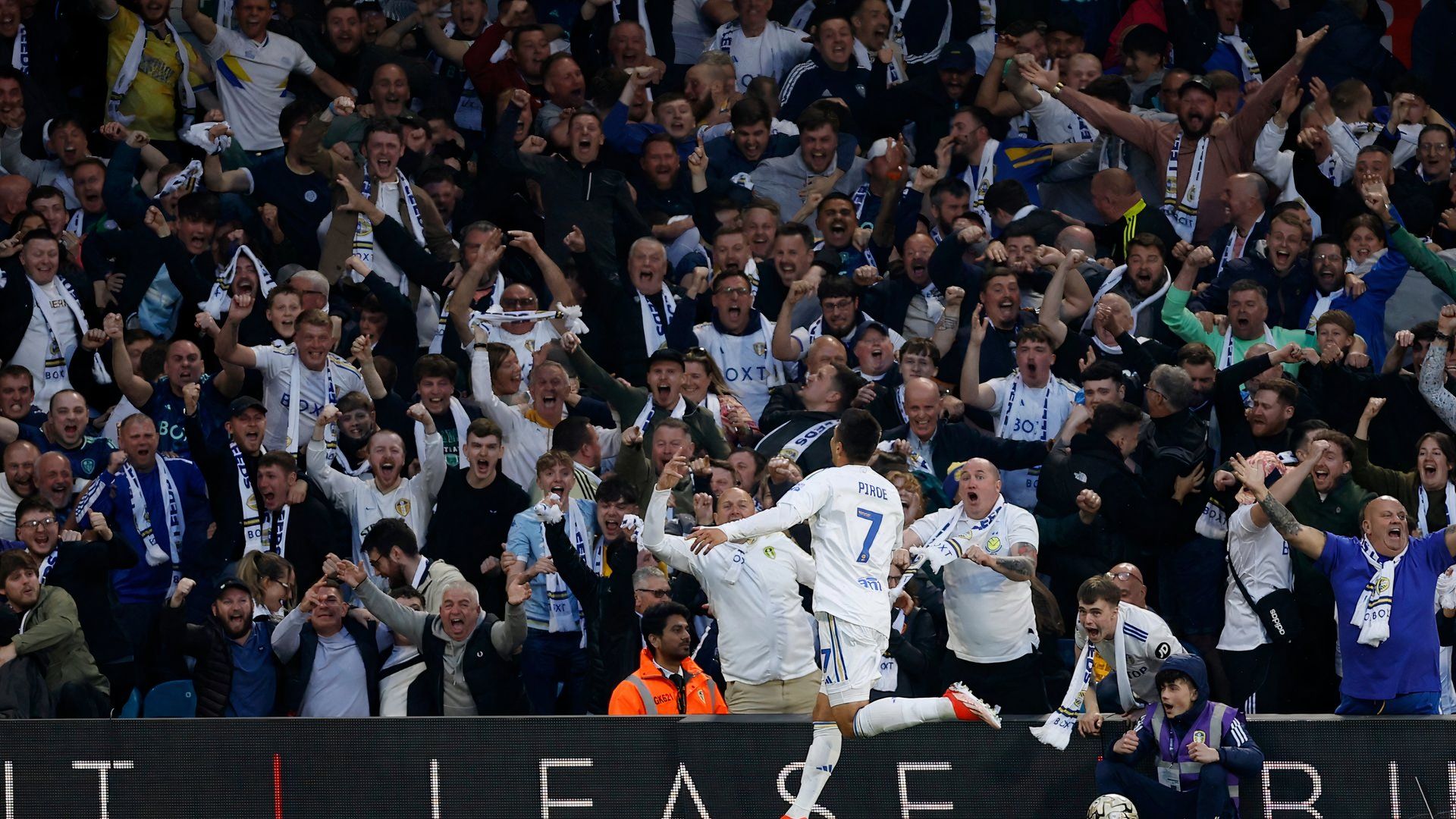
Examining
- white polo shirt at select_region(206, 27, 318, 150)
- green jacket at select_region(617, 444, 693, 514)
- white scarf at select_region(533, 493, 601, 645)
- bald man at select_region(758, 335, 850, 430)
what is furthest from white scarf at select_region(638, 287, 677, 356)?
white polo shirt at select_region(206, 27, 318, 150)

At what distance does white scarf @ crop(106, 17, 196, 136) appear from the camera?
58.6ft

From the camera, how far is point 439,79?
18484 millimetres

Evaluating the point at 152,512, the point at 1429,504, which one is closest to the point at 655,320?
the point at 152,512

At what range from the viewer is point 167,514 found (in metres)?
13.9

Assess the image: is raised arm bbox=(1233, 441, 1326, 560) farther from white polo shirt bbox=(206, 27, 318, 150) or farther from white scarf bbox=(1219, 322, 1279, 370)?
white polo shirt bbox=(206, 27, 318, 150)

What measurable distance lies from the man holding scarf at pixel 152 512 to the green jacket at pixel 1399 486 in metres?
7.50

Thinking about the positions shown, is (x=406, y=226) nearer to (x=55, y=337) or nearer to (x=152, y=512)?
(x=55, y=337)

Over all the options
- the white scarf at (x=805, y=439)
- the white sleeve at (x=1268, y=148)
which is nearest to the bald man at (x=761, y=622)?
the white scarf at (x=805, y=439)

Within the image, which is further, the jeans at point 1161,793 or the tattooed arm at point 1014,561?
the tattooed arm at point 1014,561

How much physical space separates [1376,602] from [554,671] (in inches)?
192

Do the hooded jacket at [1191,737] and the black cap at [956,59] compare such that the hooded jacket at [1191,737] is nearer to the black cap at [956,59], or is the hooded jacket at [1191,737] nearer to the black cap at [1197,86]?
the black cap at [1197,86]

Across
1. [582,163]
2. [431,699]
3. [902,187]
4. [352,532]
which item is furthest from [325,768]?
[902,187]

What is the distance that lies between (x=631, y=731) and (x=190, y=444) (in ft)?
16.0

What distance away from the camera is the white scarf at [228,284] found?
15.5 m
